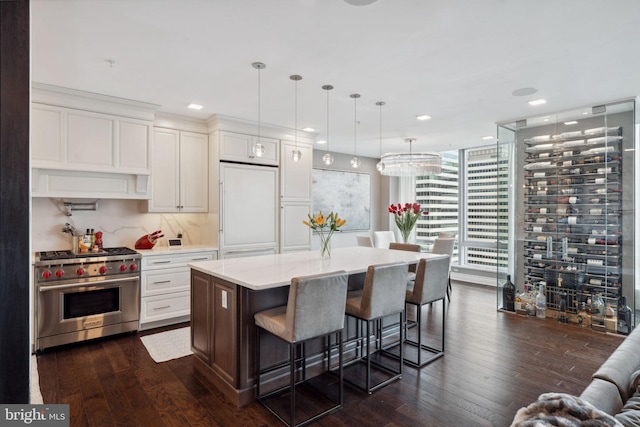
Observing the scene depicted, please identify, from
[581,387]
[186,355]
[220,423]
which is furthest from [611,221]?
[186,355]

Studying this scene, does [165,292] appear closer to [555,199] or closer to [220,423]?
[220,423]

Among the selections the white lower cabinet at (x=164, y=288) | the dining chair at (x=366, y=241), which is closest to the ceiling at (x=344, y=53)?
the white lower cabinet at (x=164, y=288)

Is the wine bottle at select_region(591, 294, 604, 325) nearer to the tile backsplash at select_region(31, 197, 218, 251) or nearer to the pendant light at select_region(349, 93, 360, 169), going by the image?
the pendant light at select_region(349, 93, 360, 169)

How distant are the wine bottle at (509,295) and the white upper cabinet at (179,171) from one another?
4333mm

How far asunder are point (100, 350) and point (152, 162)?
220 cm

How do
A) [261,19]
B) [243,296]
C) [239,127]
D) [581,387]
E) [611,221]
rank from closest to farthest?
[261,19]
[243,296]
[581,387]
[611,221]
[239,127]

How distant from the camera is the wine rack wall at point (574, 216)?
4.14 meters

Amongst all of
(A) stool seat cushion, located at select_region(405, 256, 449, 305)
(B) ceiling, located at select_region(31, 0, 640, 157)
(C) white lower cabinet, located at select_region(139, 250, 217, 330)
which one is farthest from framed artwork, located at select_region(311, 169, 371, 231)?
(A) stool seat cushion, located at select_region(405, 256, 449, 305)

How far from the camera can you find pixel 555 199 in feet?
15.1

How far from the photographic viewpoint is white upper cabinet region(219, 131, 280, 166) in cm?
474

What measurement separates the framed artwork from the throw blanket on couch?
5816mm

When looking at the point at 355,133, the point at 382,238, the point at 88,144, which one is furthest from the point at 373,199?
the point at 88,144

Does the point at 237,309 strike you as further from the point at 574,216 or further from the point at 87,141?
the point at 574,216

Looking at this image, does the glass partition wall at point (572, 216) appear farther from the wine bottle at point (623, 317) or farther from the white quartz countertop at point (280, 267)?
the white quartz countertop at point (280, 267)
